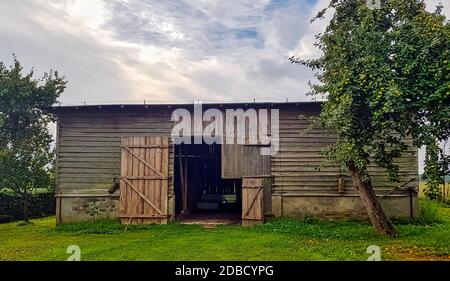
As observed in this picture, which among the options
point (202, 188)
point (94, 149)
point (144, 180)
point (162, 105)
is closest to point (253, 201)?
point (144, 180)

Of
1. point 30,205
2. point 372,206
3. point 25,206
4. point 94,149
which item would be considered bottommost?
point 30,205

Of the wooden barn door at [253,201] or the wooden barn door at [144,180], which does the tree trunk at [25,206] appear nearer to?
the wooden barn door at [144,180]

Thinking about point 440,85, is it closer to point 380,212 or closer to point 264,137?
point 380,212

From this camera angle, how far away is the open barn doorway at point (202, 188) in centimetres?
1666

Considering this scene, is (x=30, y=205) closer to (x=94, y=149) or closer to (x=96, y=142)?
(x=94, y=149)

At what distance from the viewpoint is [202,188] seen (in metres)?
23.3

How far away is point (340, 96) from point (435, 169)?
108 inches

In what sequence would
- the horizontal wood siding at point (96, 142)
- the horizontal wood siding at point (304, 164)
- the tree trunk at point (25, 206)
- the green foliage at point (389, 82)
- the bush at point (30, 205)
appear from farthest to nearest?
1. the bush at point (30, 205)
2. the tree trunk at point (25, 206)
3. the horizontal wood siding at point (96, 142)
4. the horizontal wood siding at point (304, 164)
5. the green foliage at point (389, 82)

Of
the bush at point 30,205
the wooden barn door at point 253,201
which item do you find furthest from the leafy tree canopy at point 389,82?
the bush at point 30,205

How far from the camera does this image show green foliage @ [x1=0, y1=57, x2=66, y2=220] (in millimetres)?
15281

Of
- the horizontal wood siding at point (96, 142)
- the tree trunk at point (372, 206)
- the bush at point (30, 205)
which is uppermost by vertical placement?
the horizontal wood siding at point (96, 142)

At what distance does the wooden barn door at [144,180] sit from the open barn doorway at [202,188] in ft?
5.29

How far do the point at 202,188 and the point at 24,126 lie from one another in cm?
1100

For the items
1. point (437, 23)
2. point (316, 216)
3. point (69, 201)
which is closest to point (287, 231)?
point (316, 216)
